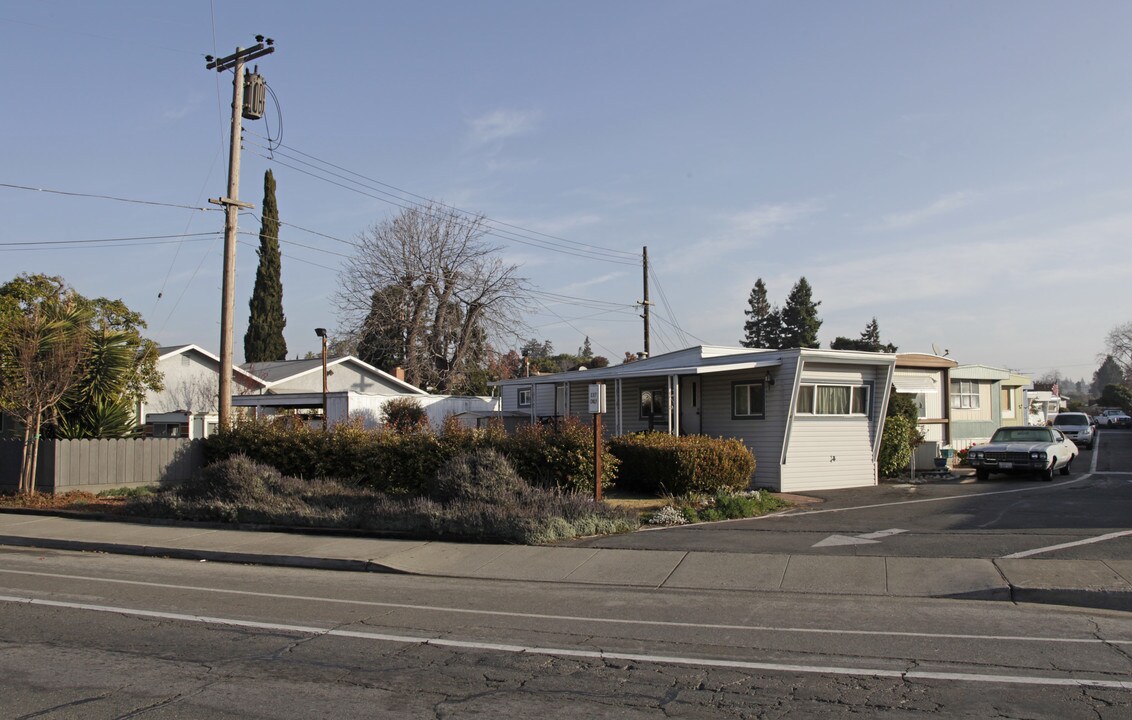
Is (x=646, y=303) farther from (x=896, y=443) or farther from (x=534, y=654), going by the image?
(x=534, y=654)

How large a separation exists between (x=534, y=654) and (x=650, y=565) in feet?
14.9

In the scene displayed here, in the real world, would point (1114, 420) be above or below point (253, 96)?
below

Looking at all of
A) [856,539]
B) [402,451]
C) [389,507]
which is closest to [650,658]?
[856,539]

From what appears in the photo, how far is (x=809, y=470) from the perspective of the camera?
2053 centimetres

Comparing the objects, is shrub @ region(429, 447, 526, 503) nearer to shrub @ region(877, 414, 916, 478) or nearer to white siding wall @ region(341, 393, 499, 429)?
shrub @ region(877, 414, 916, 478)

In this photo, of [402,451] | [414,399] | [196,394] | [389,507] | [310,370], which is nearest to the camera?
[389,507]

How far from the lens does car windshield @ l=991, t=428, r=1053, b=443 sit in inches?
952

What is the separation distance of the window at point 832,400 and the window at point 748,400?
850 millimetres

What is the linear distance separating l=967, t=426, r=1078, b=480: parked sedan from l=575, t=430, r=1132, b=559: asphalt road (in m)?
2.55

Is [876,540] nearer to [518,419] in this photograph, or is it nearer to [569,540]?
[569,540]

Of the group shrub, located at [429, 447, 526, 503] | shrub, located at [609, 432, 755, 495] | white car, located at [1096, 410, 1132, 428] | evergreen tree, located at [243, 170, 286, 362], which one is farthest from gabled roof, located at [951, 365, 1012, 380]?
white car, located at [1096, 410, 1132, 428]

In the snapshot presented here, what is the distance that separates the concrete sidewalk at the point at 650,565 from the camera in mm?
9750

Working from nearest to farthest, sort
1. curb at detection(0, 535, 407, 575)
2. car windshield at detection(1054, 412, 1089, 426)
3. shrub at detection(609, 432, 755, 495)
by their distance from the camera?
1. curb at detection(0, 535, 407, 575)
2. shrub at detection(609, 432, 755, 495)
3. car windshield at detection(1054, 412, 1089, 426)

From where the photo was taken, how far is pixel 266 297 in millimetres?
50250
